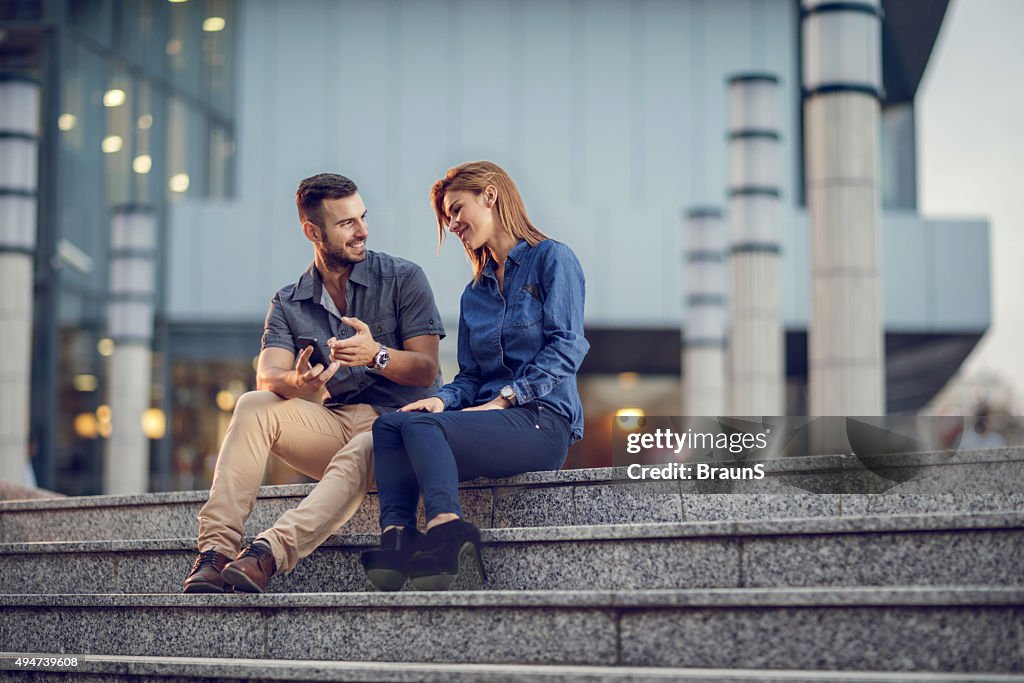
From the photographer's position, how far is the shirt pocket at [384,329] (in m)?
4.85

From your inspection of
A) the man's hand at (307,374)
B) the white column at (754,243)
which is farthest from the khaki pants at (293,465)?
the white column at (754,243)

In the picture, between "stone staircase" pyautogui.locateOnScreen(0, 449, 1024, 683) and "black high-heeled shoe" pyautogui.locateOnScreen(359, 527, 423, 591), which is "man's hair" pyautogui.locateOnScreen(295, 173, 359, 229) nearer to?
"stone staircase" pyautogui.locateOnScreen(0, 449, 1024, 683)

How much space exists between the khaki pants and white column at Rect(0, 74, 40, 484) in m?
9.39

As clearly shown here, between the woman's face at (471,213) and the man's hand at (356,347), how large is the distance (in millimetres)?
487

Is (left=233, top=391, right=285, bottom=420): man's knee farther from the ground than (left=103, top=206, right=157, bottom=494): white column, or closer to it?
closer to it

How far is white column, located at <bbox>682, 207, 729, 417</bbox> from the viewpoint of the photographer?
1705 centimetres

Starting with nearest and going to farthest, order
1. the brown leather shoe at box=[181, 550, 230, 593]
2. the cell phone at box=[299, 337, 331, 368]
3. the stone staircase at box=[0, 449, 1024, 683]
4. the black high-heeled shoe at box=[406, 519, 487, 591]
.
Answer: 1. the stone staircase at box=[0, 449, 1024, 683]
2. the black high-heeled shoe at box=[406, 519, 487, 591]
3. the brown leather shoe at box=[181, 550, 230, 593]
4. the cell phone at box=[299, 337, 331, 368]

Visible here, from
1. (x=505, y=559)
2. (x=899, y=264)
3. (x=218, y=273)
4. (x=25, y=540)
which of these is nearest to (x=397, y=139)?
(x=218, y=273)

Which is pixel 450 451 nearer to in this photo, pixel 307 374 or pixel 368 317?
pixel 307 374

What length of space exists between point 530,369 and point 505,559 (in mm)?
672

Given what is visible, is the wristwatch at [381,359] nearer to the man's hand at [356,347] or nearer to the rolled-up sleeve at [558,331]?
the man's hand at [356,347]

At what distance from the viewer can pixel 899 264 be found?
24.0 m

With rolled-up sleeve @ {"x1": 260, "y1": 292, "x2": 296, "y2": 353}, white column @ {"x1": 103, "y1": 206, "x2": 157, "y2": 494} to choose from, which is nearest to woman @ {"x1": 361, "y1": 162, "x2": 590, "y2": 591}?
rolled-up sleeve @ {"x1": 260, "y1": 292, "x2": 296, "y2": 353}

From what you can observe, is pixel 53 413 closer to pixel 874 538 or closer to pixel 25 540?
pixel 25 540
